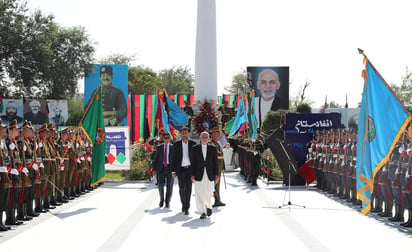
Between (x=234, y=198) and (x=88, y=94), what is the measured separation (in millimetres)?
35569

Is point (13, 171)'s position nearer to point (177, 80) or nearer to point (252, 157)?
point (252, 157)

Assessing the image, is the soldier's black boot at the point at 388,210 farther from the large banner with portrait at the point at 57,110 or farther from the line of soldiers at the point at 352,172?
the large banner with portrait at the point at 57,110

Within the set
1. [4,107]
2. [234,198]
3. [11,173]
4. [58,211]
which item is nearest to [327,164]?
[234,198]

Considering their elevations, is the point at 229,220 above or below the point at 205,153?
below

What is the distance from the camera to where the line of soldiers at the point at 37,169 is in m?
10.4

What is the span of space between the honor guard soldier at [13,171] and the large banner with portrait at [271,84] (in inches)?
2008

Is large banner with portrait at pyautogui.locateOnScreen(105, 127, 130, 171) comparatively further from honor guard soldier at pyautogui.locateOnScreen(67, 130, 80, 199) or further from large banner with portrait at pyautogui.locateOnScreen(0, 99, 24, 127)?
large banner with portrait at pyautogui.locateOnScreen(0, 99, 24, 127)

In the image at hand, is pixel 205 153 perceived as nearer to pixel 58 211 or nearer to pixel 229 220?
pixel 229 220

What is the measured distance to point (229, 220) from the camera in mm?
11586

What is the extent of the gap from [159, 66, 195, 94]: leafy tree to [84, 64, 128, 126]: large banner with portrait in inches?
1459

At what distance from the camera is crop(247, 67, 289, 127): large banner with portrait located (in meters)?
61.1

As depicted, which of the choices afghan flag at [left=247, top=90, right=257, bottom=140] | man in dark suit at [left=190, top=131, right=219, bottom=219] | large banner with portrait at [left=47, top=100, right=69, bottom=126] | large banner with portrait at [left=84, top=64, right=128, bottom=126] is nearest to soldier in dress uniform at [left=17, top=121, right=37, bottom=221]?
man in dark suit at [left=190, top=131, right=219, bottom=219]

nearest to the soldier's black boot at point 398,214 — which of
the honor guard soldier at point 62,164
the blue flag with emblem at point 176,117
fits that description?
the honor guard soldier at point 62,164

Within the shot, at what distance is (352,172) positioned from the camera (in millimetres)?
13875
